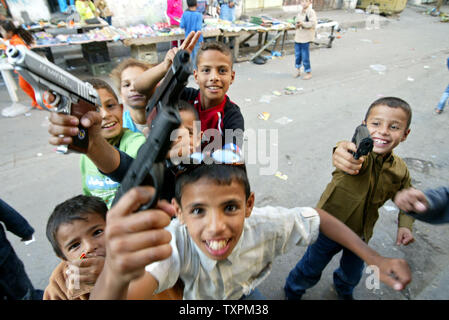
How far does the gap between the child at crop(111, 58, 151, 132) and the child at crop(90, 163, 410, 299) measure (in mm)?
977

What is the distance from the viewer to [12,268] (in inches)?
63.5

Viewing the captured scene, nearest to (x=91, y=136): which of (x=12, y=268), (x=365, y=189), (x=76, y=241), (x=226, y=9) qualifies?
(x=76, y=241)

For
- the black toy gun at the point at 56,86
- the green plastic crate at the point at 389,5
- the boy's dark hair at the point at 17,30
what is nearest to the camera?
the black toy gun at the point at 56,86

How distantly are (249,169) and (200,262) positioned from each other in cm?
227

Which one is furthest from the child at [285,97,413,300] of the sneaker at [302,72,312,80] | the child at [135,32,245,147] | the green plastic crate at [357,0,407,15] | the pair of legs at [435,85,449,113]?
the green plastic crate at [357,0,407,15]

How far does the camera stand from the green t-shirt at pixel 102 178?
5.23 feet

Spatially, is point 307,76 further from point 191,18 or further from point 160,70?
point 160,70

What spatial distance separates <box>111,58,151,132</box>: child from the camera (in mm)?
1932

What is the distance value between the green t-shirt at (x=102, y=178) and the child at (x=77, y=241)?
21cm

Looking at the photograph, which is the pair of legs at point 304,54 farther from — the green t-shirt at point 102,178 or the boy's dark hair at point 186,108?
the green t-shirt at point 102,178

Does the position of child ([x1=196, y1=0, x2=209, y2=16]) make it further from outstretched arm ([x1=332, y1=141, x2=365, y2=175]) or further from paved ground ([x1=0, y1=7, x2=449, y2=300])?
outstretched arm ([x1=332, y1=141, x2=365, y2=175])

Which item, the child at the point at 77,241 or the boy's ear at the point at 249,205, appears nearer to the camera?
the child at the point at 77,241

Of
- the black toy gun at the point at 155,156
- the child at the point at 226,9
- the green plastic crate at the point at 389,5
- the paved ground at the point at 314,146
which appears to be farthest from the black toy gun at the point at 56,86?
the green plastic crate at the point at 389,5

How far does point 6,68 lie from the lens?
4312 millimetres
